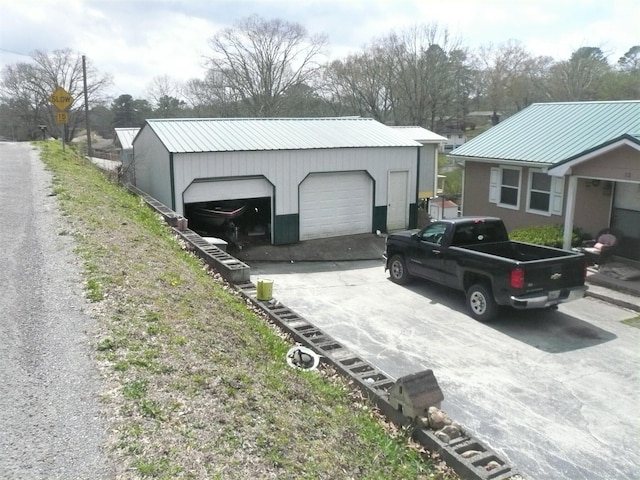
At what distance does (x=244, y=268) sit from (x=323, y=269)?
5830 millimetres

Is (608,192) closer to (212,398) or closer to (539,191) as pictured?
(539,191)

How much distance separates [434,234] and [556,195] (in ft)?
18.1

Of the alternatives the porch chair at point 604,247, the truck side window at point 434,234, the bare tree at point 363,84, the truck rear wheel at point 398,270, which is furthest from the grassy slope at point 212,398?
the bare tree at point 363,84

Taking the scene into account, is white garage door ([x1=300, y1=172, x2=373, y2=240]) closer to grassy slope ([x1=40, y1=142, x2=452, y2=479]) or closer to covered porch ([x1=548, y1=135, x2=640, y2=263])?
covered porch ([x1=548, y1=135, x2=640, y2=263])

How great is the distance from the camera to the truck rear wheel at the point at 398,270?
516 inches

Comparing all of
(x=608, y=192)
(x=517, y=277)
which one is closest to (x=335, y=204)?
(x=608, y=192)

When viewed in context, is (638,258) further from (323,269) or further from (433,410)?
(433,410)

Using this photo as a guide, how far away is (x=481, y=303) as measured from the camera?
10523 millimetres

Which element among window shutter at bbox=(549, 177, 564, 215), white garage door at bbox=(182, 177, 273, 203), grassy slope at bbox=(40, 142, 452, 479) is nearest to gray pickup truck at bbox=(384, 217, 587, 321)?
grassy slope at bbox=(40, 142, 452, 479)

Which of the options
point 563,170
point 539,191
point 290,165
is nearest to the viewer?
point 563,170

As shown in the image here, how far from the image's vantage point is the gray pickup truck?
973 centimetres

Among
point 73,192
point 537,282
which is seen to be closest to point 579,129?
point 537,282

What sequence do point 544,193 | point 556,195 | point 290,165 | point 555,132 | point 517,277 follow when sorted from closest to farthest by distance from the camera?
point 517,277 → point 556,195 → point 544,193 → point 555,132 → point 290,165

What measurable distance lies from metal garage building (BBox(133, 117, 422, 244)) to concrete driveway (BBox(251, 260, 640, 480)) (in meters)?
5.19
